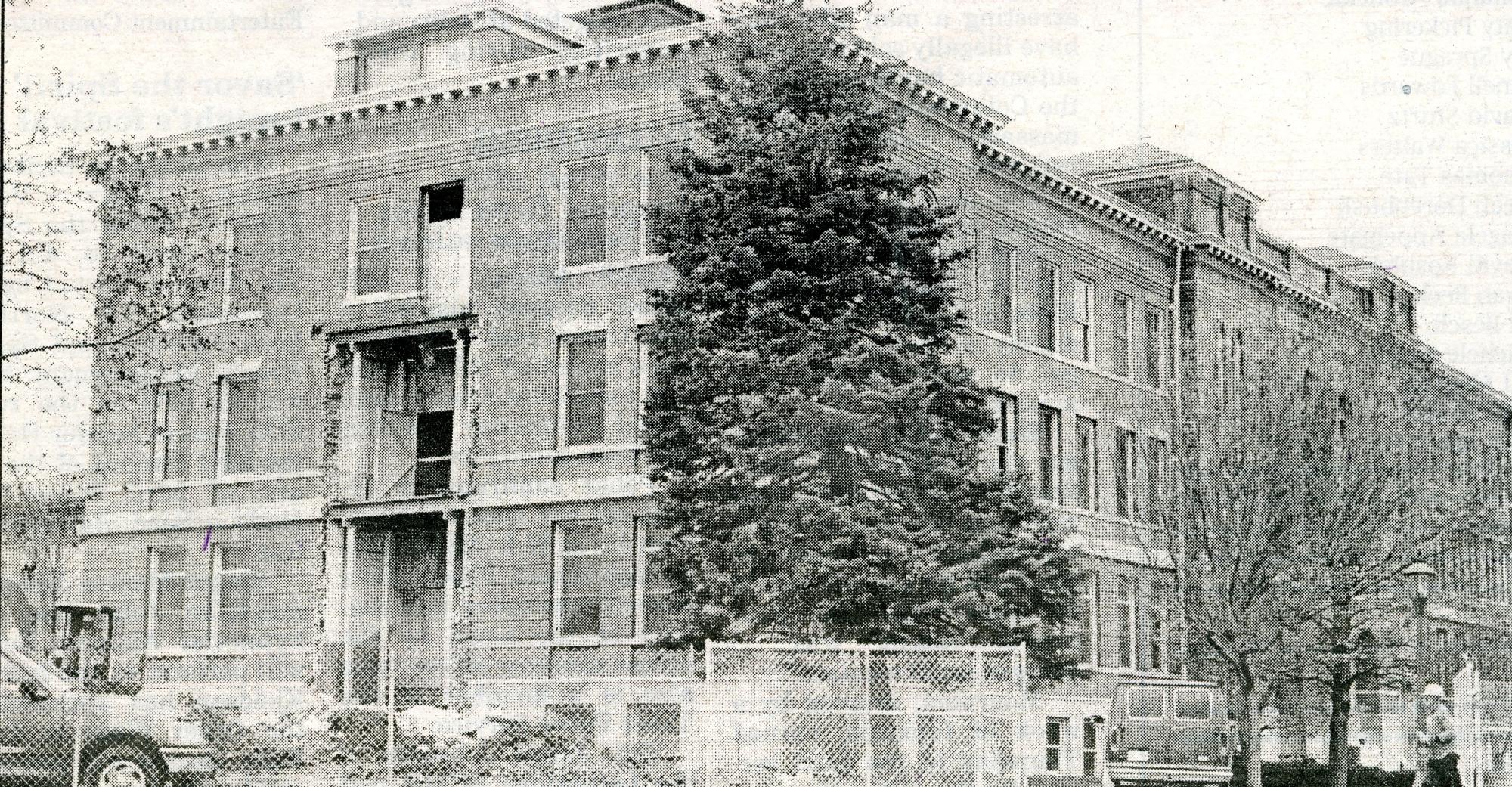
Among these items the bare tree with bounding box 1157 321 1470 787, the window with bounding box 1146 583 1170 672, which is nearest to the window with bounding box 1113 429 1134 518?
the window with bounding box 1146 583 1170 672

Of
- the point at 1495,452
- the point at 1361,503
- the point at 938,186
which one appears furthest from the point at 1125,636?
the point at 1495,452

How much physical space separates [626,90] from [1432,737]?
711 inches

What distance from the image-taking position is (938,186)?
41.8 meters

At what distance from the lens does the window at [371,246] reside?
42156 mm

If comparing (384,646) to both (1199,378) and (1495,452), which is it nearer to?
(1199,378)

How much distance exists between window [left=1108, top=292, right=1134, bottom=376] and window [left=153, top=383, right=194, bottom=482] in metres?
21.1

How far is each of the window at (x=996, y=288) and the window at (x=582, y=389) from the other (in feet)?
29.5

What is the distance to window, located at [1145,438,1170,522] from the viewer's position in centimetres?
4419

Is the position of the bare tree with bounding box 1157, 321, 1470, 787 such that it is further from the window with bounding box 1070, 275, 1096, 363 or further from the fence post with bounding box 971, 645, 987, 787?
the fence post with bounding box 971, 645, 987, 787

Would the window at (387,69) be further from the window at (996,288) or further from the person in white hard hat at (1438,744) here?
the person in white hard hat at (1438,744)

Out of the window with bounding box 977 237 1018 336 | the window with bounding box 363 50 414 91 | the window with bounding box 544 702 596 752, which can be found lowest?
the window with bounding box 544 702 596 752

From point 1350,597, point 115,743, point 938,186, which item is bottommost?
point 115,743

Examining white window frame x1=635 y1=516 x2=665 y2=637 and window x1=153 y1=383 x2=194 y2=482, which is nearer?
white window frame x1=635 y1=516 x2=665 y2=637

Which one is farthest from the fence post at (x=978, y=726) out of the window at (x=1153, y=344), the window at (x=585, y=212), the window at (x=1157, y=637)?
the window at (x=1153, y=344)
